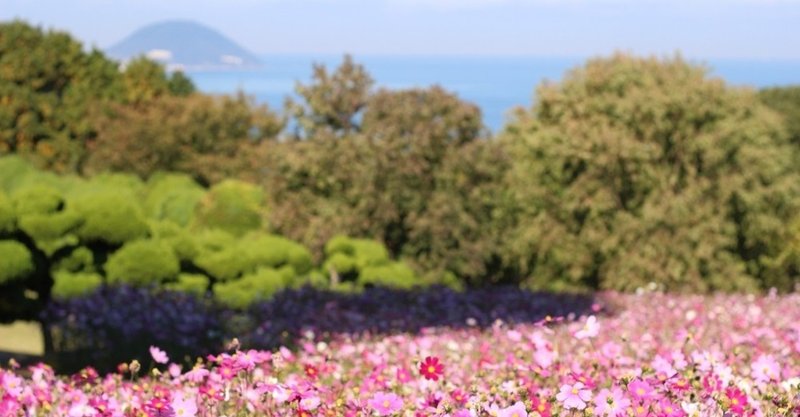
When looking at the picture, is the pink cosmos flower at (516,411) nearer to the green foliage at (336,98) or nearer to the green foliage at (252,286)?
the green foliage at (252,286)

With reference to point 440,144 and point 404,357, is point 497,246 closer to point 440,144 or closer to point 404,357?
point 440,144

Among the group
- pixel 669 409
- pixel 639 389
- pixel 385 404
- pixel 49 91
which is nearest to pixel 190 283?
pixel 385 404

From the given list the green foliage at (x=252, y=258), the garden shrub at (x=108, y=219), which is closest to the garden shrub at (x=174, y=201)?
the green foliage at (x=252, y=258)

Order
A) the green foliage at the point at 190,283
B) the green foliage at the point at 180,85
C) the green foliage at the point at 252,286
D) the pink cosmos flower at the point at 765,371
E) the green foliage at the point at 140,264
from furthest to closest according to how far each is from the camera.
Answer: the green foliage at the point at 180,85 < the green foliage at the point at 252,286 < the green foliage at the point at 190,283 < the green foliage at the point at 140,264 < the pink cosmos flower at the point at 765,371

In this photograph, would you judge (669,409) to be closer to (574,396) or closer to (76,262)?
(574,396)

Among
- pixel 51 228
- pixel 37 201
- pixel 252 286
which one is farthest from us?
pixel 252 286

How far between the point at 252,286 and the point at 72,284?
347 centimetres

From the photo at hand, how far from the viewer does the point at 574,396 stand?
371 cm

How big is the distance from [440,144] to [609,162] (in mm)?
4542

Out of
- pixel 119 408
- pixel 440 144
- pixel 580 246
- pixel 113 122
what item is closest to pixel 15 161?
pixel 113 122

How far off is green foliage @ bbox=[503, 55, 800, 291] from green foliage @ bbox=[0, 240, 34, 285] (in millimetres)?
12862

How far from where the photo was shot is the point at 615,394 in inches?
145

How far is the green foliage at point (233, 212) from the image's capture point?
24.9 meters

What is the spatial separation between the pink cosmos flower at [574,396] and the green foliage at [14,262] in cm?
1157
